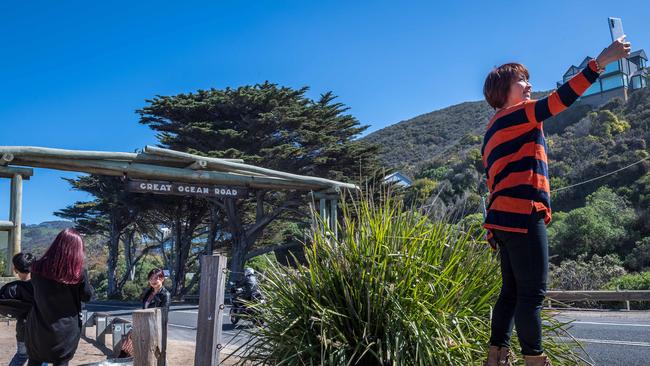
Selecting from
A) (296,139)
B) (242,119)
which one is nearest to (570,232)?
(296,139)

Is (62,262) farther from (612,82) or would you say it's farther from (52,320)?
(612,82)

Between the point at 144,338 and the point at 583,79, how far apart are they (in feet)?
11.2

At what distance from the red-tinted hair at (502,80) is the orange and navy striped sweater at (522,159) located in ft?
0.40

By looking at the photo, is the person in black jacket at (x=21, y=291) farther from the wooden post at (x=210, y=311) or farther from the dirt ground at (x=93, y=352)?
the dirt ground at (x=93, y=352)

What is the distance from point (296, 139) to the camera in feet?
78.9

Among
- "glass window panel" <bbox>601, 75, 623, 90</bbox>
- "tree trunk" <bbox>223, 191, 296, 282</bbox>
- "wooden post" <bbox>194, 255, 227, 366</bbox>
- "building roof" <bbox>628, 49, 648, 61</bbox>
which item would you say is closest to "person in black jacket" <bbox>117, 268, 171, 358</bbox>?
"wooden post" <bbox>194, 255, 227, 366</bbox>

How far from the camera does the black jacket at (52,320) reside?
3.74 meters

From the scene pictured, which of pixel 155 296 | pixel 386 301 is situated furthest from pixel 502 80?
pixel 155 296

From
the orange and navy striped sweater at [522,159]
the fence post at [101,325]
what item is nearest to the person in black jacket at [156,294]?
the fence post at [101,325]

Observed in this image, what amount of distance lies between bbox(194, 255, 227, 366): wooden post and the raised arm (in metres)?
2.52

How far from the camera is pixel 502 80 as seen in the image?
309 centimetres

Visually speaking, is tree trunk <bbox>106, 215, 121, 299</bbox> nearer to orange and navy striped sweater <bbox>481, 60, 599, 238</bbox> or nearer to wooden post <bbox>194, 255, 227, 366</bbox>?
wooden post <bbox>194, 255, 227, 366</bbox>

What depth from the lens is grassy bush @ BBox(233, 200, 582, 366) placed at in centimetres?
310

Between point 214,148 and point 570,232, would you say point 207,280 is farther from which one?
point 570,232
